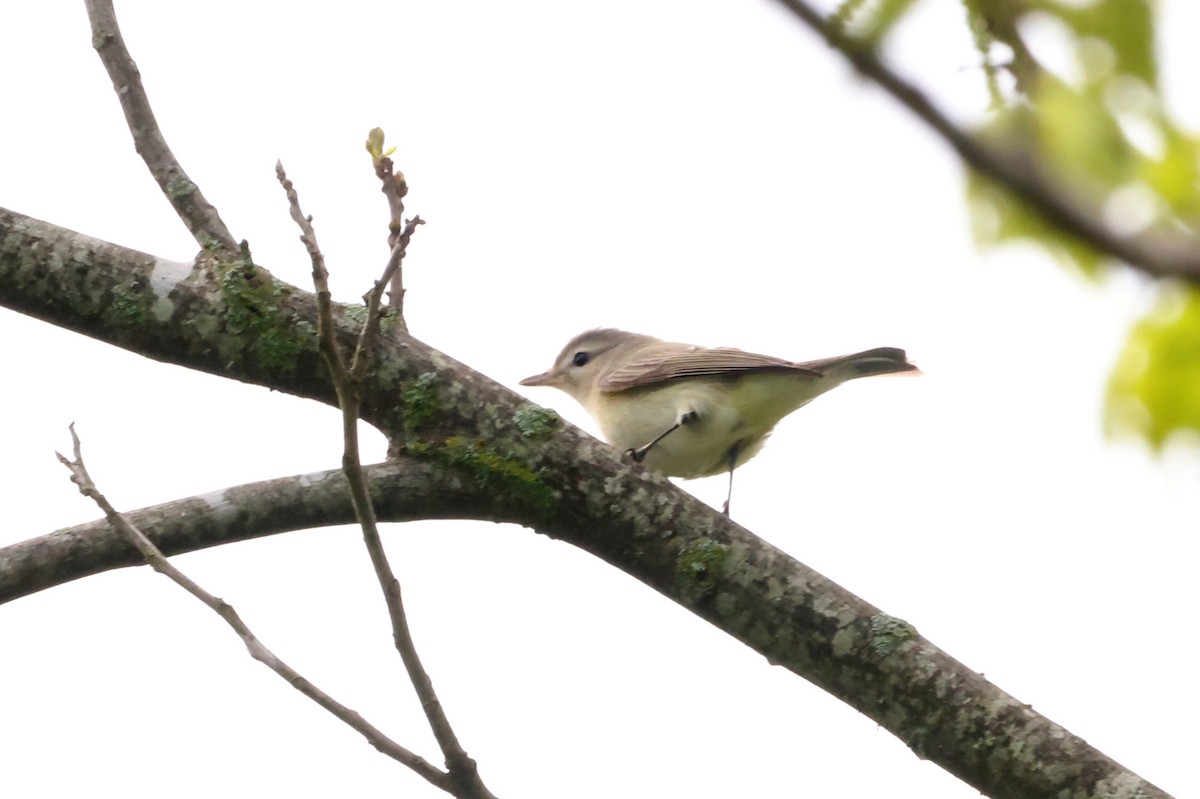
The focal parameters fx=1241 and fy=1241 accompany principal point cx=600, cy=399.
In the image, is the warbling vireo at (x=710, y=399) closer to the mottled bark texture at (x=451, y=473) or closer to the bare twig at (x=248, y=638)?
the mottled bark texture at (x=451, y=473)

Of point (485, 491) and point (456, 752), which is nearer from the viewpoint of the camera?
point (456, 752)

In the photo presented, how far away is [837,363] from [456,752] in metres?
3.49

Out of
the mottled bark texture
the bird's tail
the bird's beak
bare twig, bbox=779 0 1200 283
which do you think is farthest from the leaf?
the bird's beak

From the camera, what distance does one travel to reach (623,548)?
12.6 feet

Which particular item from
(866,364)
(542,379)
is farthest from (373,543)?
(542,379)

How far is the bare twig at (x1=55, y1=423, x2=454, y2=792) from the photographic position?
287 centimetres

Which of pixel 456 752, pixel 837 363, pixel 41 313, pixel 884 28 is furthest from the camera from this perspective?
pixel 837 363

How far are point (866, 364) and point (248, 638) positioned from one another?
3.65 m

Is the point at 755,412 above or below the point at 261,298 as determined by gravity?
above

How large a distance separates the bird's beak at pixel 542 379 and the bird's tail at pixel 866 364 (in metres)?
2.08

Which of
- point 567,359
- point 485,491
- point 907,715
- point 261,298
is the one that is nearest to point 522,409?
point 485,491

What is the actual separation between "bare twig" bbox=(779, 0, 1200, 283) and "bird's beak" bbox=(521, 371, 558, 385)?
6.62m

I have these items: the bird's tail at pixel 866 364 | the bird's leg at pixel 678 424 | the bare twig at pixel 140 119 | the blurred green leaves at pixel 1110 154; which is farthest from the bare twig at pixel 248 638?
the bird's tail at pixel 866 364

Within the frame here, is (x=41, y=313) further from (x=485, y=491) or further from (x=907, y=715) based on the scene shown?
(x=907, y=715)
